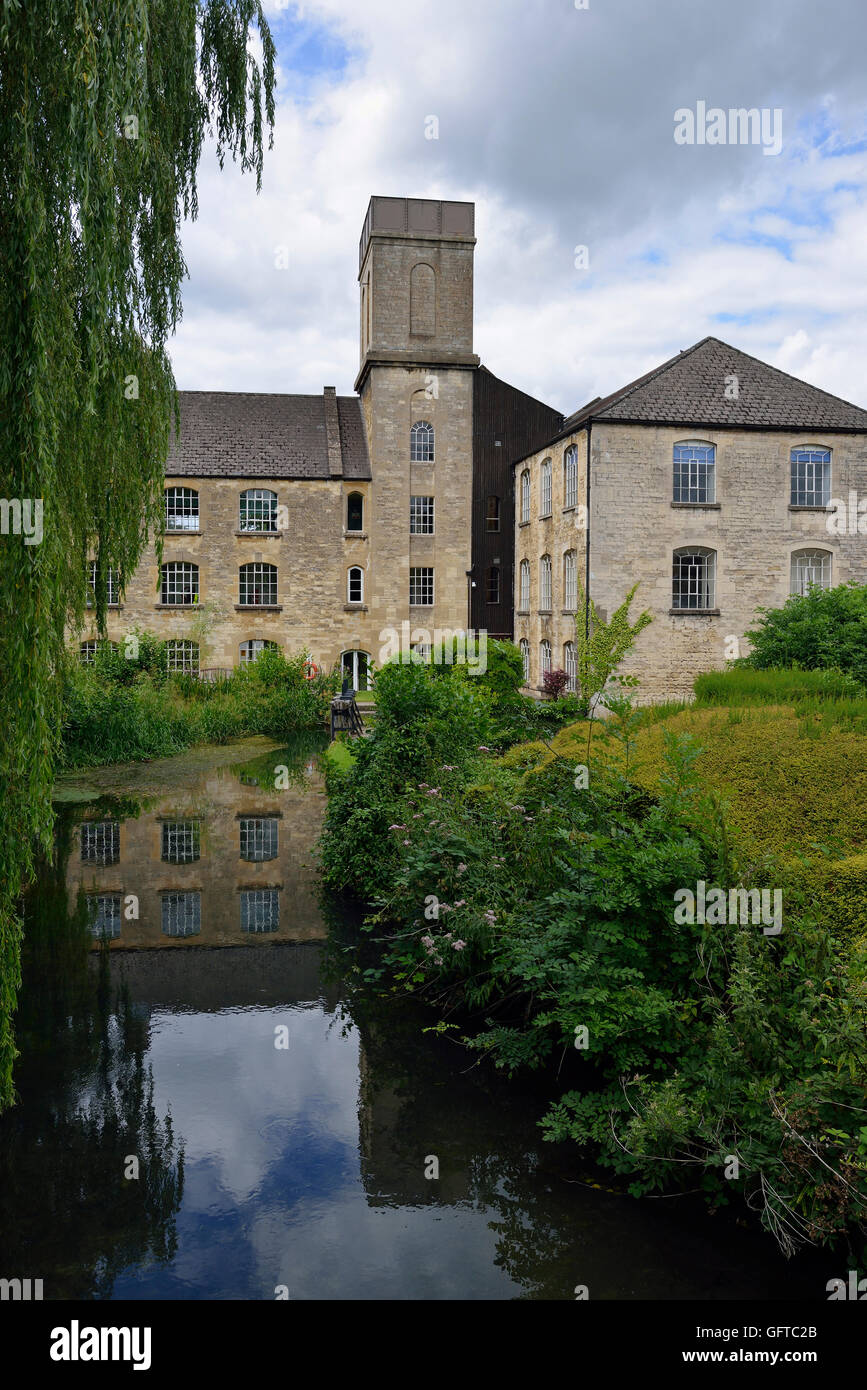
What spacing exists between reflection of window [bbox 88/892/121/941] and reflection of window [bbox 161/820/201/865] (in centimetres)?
137

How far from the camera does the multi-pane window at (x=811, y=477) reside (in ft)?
82.5

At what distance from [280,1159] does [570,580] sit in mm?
21895

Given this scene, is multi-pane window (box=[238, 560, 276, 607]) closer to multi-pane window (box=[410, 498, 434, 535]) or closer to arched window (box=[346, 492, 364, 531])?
arched window (box=[346, 492, 364, 531])

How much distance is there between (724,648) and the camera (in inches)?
971

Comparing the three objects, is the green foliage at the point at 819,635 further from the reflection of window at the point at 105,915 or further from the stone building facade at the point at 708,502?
the stone building facade at the point at 708,502

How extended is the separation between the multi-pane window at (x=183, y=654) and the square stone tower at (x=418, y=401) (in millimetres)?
5819

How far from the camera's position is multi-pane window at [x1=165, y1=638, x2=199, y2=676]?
30.9m

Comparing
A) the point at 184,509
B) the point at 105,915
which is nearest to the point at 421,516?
the point at 184,509

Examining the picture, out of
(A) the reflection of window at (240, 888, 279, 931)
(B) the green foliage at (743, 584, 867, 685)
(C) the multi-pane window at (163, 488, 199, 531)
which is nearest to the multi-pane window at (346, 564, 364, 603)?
(C) the multi-pane window at (163, 488, 199, 531)

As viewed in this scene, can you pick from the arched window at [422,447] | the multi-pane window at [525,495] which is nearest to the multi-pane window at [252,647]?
the arched window at [422,447]

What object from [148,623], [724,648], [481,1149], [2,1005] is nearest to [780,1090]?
[481,1149]

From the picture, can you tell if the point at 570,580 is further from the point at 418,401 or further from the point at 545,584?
the point at 418,401

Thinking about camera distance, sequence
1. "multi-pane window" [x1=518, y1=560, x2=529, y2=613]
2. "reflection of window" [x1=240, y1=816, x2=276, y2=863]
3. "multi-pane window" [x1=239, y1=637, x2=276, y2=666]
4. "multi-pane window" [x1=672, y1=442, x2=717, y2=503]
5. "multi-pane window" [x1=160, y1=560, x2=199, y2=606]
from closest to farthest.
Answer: "reflection of window" [x1=240, y1=816, x2=276, y2=863] → "multi-pane window" [x1=672, y1=442, x2=717, y2=503] → "multi-pane window" [x1=160, y1=560, x2=199, y2=606] → "multi-pane window" [x1=518, y1=560, x2=529, y2=613] → "multi-pane window" [x1=239, y1=637, x2=276, y2=666]
